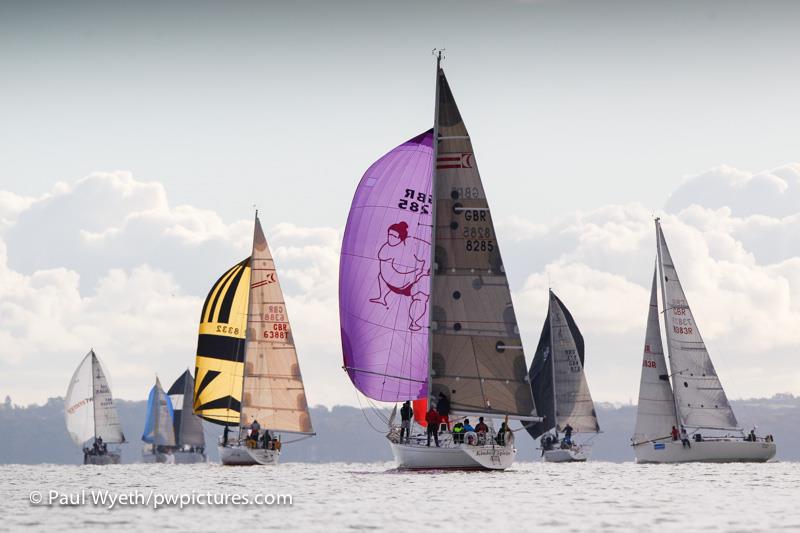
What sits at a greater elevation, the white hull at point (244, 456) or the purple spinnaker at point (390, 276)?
the purple spinnaker at point (390, 276)

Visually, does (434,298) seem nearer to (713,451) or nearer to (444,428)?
(444,428)

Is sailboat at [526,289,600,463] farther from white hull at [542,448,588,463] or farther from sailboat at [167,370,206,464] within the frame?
sailboat at [167,370,206,464]

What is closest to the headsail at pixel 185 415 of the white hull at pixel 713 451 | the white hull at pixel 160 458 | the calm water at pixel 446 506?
the white hull at pixel 160 458

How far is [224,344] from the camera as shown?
244 ft

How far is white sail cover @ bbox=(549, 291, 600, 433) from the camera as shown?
309ft

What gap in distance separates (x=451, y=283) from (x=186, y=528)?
71.4 ft

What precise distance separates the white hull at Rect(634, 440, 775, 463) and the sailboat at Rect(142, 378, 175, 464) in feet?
215

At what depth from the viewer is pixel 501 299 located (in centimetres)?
4891

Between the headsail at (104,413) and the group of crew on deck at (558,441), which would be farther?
the headsail at (104,413)

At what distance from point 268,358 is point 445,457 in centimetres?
2413

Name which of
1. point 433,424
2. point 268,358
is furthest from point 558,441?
point 433,424

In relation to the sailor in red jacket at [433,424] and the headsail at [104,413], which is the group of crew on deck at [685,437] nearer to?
the sailor in red jacket at [433,424]

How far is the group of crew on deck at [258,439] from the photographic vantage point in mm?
69062

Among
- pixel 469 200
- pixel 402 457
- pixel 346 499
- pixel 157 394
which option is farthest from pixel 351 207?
pixel 157 394
